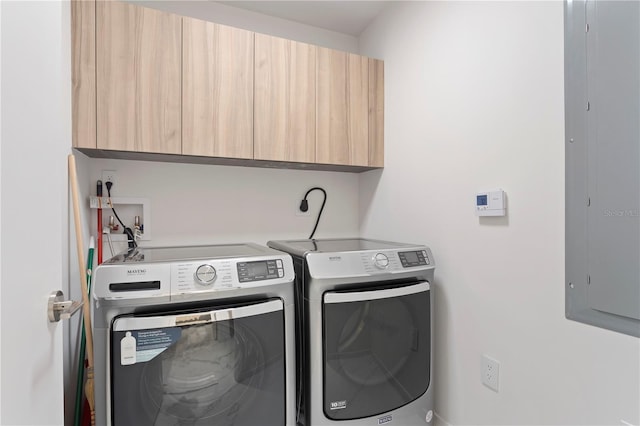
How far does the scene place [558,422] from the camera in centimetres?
109

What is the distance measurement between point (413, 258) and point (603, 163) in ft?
2.45

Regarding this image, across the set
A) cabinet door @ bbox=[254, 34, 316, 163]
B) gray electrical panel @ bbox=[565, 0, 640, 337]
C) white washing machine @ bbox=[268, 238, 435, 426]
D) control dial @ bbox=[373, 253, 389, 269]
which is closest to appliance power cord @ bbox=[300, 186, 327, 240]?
cabinet door @ bbox=[254, 34, 316, 163]

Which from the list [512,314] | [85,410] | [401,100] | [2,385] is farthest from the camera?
[401,100]

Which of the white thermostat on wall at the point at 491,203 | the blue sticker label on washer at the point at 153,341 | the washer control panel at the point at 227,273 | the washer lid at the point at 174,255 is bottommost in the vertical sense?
the blue sticker label on washer at the point at 153,341

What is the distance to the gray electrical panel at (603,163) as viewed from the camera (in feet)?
2.94

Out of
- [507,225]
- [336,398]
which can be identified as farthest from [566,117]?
[336,398]

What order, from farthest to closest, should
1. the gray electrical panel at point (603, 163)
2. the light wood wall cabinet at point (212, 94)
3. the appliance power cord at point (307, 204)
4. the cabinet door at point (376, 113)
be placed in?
the appliance power cord at point (307, 204), the cabinet door at point (376, 113), the light wood wall cabinet at point (212, 94), the gray electrical panel at point (603, 163)

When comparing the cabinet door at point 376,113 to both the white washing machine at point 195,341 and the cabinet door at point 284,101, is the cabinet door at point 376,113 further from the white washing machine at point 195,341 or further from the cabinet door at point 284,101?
the white washing machine at point 195,341

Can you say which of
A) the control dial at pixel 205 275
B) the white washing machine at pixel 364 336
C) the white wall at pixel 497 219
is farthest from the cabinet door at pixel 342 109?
the control dial at pixel 205 275

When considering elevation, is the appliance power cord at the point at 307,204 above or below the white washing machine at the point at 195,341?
above

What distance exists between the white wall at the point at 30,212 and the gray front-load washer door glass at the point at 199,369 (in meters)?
0.21

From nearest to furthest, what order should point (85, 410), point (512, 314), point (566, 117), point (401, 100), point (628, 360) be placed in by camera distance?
point (628, 360) → point (566, 117) → point (512, 314) → point (85, 410) → point (401, 100)

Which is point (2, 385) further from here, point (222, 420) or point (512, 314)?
point (512, 314)

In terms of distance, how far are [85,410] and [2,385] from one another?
1.09 m
